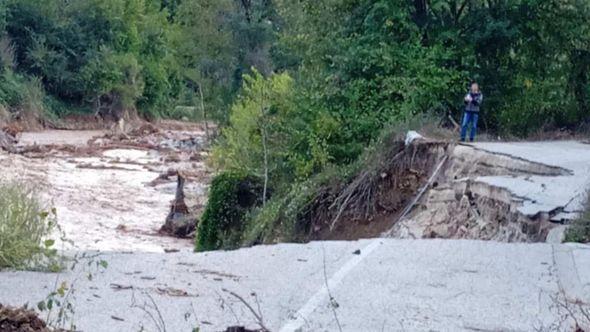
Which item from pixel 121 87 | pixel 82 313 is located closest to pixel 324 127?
pixel 82 313

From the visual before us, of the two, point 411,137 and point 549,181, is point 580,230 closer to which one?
point 549,181

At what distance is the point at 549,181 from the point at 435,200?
82.2 inches

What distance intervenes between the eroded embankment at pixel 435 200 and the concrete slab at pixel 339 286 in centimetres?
250

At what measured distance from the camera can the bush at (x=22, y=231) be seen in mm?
10938

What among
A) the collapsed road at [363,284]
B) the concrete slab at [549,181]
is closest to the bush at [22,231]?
the collapsed road at [363,284]

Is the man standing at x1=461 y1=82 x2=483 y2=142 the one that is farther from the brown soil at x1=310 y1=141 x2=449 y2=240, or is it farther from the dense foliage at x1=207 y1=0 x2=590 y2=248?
the brown soil at x1=310 y1=141 x2=449 y2=240

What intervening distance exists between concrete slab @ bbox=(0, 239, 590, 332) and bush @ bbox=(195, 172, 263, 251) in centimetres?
1236

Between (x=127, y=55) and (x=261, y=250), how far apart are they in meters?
56.7

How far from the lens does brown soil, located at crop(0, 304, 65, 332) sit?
22.9 ft

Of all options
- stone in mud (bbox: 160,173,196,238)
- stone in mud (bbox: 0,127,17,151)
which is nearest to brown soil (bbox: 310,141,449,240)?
stone in mud (bbox: 160,173,196,238)

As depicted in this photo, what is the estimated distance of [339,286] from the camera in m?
10.4

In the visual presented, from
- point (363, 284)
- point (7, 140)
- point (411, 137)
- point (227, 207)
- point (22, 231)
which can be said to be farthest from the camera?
point (7, 140)

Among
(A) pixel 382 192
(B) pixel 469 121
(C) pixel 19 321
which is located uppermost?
(C) pixel 19 321

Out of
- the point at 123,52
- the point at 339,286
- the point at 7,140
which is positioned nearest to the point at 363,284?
the point at 339,286
